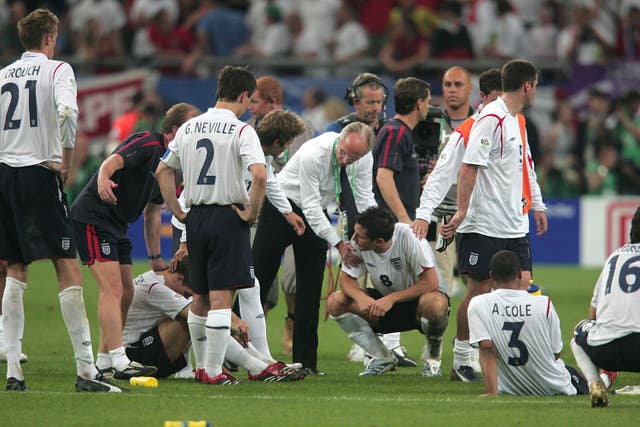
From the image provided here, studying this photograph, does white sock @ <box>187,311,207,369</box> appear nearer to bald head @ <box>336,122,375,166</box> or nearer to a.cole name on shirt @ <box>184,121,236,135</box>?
a.cole name on shirt @ <box>184,121,236,135</box>

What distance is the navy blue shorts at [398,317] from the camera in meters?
10.4

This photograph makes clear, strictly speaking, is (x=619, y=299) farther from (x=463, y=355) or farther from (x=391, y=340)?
(x=391, y=340)

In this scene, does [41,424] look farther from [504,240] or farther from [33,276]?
[33,276]

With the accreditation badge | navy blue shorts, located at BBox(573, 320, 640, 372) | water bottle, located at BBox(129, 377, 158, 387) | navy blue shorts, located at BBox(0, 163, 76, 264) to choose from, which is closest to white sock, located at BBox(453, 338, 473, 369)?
navy blue shorts, located at BBox(573, 320, 640, 372)

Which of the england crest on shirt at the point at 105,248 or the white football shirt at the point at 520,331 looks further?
the england crest on shirt at the point at 105,248

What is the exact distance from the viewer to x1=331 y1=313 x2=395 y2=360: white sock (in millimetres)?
10445

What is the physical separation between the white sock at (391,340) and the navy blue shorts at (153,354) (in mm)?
2102

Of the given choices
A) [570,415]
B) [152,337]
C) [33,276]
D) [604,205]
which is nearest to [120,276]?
[152,337]

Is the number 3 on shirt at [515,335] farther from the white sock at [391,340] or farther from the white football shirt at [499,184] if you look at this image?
the white sock at [391,340]

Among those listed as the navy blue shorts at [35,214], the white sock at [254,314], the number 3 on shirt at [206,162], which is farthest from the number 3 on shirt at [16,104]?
the white sock at [254,314]

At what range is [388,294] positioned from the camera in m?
10.3

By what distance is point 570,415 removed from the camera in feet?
26.1

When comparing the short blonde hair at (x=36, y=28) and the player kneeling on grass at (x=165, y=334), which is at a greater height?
the short blonde hair at (x=36, y=28)

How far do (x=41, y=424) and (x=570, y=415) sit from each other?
324 cm
